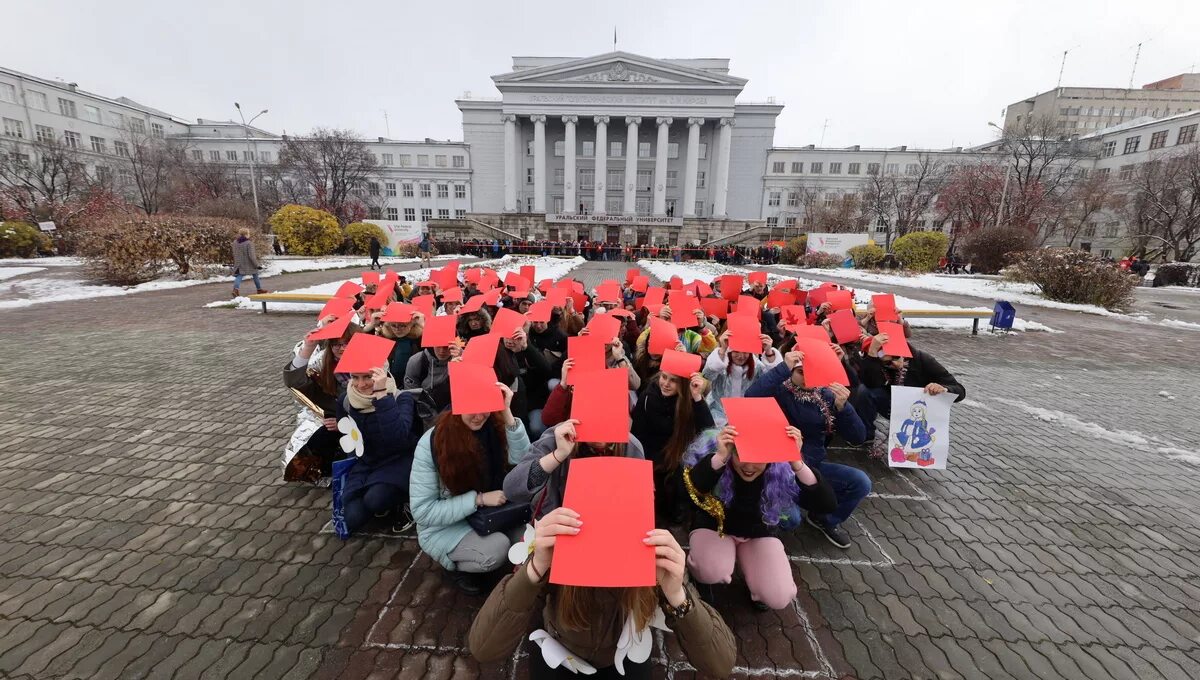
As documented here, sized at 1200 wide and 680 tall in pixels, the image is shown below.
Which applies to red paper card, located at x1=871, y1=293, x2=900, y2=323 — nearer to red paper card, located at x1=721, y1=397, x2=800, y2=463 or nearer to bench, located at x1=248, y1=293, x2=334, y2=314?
red paper card, located at x1=721, y1=397, x2=800, y2=463

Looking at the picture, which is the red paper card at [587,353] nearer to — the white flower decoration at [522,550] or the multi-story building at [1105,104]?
the white flower decoration at [522,550]

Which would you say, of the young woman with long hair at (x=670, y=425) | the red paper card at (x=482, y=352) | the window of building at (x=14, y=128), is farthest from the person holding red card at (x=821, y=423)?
the window of building at (x=14, y=128)

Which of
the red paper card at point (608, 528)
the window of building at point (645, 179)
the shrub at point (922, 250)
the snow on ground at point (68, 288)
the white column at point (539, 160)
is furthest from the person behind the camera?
the window of building at point (645, 179)

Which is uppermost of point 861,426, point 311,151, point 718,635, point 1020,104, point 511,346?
point 1020,104

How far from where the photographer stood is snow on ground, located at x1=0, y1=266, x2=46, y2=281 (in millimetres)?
17509

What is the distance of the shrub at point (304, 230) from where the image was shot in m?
27.9

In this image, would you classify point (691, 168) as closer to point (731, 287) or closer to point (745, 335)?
point (731, 287)

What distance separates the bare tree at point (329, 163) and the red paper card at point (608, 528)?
1932 inches

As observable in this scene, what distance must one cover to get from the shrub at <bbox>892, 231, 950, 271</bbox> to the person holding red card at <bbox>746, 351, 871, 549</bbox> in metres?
30.3

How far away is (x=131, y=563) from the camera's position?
3307mm

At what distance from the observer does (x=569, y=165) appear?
55156 millimetres

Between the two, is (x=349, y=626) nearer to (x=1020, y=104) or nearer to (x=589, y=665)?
(x=589, y=665)

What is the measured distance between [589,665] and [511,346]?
9.77 feet

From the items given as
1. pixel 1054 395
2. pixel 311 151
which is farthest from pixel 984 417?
pixel 311 151
